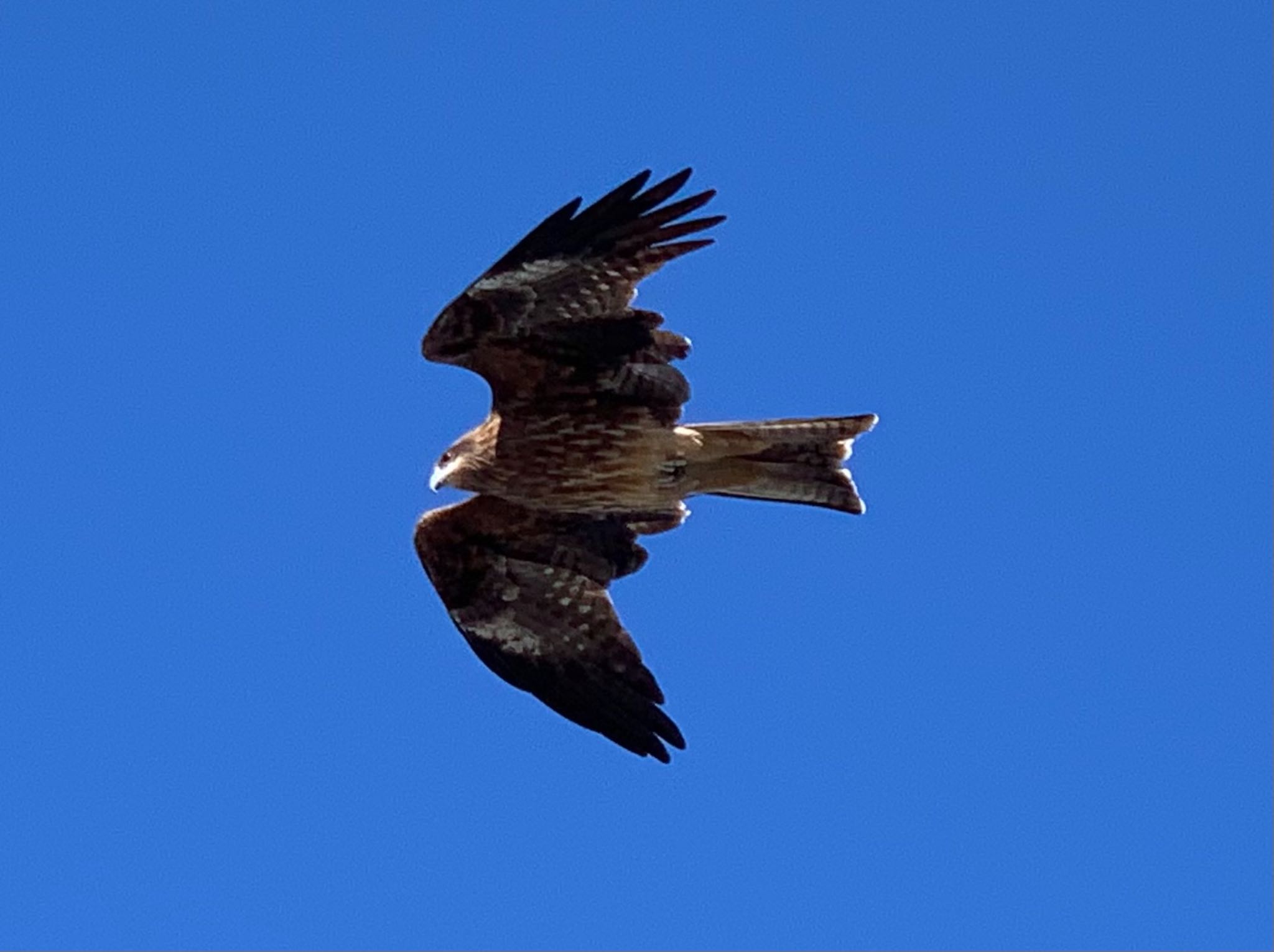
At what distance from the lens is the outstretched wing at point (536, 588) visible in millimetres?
12703

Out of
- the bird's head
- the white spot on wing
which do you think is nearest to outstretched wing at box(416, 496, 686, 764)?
the white spot on wing

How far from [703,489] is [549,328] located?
4.03ft

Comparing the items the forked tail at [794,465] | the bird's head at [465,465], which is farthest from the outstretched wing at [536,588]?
the forked tail at [794,465]

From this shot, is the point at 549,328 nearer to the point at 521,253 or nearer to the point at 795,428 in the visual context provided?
the point at 521,253

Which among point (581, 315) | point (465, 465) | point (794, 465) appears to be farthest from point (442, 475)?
point (794, 465)

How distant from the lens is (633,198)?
11555mm

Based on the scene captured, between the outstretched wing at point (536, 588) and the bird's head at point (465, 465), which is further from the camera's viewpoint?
the outstretched wing at point (536, 588)

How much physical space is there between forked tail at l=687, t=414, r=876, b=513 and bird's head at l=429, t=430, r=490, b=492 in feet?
3.57

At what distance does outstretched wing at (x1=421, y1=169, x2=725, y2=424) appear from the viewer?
11.6 meters

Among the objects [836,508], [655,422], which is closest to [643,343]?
[655,422]

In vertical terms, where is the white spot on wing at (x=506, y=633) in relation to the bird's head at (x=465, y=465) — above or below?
below

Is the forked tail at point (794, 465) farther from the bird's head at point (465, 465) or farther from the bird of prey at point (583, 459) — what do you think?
the bird's head at point (465, 465)

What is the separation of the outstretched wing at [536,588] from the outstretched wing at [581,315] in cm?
97

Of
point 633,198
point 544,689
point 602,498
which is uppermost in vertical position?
Result: point 633,198
